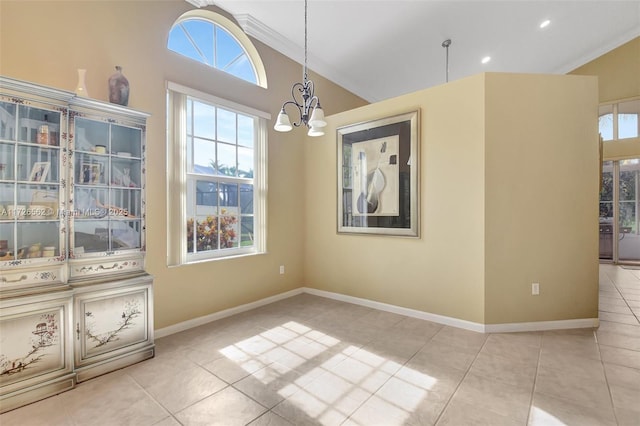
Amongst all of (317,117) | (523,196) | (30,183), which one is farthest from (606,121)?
(30,183)

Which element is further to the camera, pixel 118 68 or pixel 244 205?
pixel 244 205

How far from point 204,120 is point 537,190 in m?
3.75

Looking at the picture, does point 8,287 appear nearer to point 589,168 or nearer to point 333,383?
point 333,383

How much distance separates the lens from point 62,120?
6.86 feet

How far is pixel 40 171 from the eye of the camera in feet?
6.73

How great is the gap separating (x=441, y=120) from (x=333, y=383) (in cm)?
287

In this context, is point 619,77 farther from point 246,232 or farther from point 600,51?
point 246,232

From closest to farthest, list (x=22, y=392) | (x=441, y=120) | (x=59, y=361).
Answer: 1. (x=22, y=392)
2. (x=59, y=361)
3. (x=441, y=120)

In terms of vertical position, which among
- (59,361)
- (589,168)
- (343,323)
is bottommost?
(343,323)

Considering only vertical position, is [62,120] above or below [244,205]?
above

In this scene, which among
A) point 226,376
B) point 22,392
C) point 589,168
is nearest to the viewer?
point 22,392

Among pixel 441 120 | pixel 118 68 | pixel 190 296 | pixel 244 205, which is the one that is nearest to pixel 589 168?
pixel 441 120

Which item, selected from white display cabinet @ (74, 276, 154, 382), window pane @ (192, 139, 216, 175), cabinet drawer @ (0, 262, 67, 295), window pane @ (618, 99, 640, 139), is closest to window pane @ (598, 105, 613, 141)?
window pane @ (618, 99, 640, 139)

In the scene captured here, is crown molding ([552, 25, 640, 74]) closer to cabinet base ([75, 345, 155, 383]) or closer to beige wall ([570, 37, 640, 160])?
beige wall ([570, 37, 640, 160])
